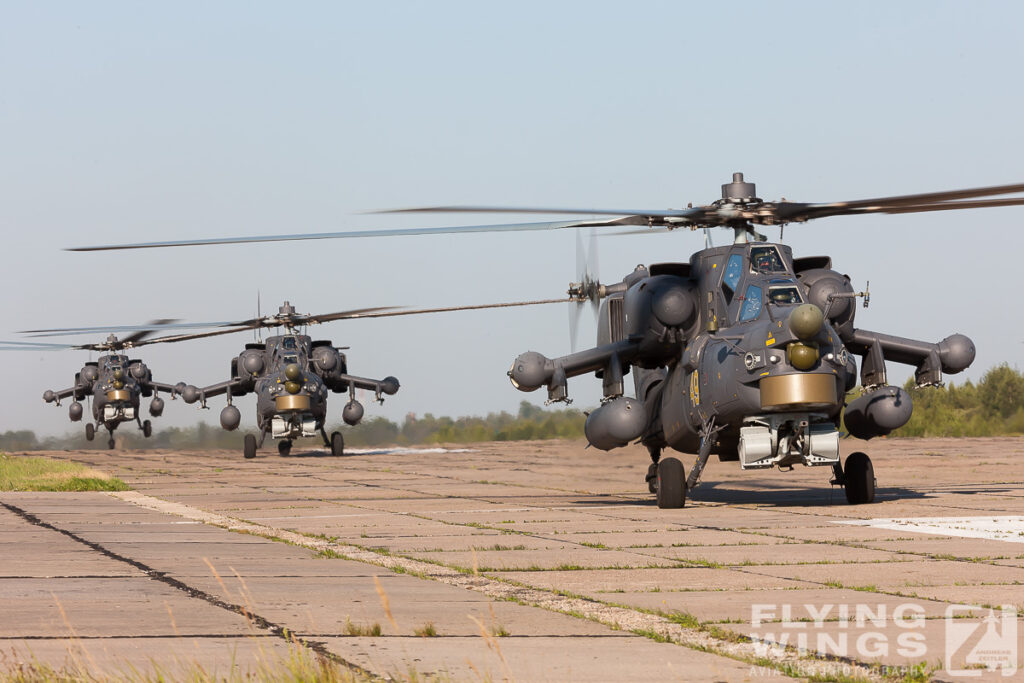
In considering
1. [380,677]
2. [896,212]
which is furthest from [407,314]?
[380,677]

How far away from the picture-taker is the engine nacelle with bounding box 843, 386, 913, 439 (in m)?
17.3

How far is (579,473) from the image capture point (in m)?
28.1

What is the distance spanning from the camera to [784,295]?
16.2 metres

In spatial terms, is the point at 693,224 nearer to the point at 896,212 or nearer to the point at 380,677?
the point at 896,212

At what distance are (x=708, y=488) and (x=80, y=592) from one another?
14888 millimetres

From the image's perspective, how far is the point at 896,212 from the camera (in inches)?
615

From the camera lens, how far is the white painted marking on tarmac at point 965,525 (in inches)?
498

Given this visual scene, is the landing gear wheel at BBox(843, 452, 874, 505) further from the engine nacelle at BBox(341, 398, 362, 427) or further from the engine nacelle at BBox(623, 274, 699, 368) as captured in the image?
the engine nacelle at BBox(341, 398, 362, 427)

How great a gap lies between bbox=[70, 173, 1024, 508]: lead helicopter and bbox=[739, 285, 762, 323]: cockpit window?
0.06 feet

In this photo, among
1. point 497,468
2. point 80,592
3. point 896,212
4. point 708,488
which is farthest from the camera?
point 497,468

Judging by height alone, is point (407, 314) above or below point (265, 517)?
above

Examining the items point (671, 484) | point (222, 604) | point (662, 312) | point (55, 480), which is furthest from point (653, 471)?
point (55, 480)

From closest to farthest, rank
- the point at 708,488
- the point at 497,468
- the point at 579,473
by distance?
the point at 708,488 → the point at 579,473 → the point at 497,468

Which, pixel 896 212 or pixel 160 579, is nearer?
pixel 160 579
